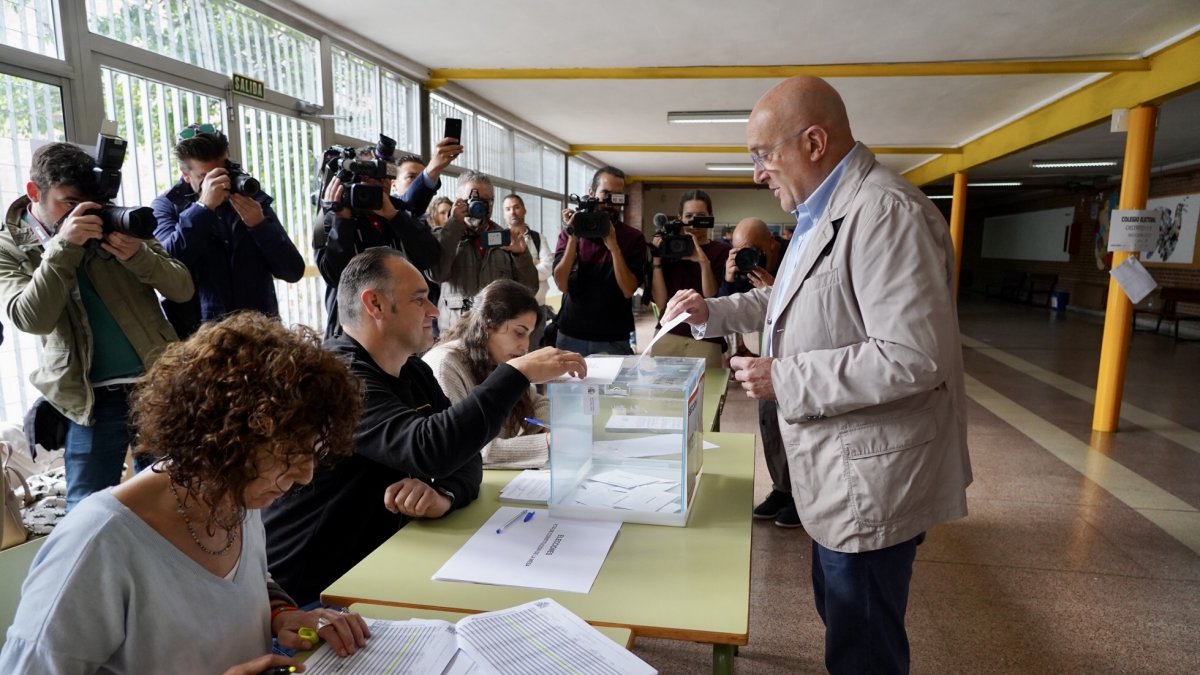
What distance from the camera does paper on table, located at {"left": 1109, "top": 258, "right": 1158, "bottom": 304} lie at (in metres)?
4.30

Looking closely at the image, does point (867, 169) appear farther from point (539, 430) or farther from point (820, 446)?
point (539, 430)

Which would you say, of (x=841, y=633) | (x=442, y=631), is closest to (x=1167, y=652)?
(x=841, y=633)

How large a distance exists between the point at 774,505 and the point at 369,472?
7.39 ft

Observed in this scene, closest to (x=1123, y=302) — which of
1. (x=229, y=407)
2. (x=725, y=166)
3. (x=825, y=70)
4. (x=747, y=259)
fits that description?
(x=825, y=70)

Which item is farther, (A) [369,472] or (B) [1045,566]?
(B) [1045,566]

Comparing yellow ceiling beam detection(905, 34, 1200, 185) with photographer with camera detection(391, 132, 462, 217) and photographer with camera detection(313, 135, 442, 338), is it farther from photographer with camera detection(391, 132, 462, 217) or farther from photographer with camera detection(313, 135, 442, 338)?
photographer with camera detection(313, 135, 442, 338)

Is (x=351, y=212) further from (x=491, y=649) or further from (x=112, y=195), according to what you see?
(x=491, y=649)

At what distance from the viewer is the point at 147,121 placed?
3014 millimetres

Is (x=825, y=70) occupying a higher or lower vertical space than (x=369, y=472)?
higher

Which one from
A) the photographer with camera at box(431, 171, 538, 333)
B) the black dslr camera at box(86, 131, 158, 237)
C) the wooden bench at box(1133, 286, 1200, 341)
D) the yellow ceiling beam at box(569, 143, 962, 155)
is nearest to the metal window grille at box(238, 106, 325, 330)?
the photographer with camera at box(431, 171, 538, 333)

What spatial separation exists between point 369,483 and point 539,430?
31.9 inches

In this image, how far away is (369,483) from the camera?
151 cm

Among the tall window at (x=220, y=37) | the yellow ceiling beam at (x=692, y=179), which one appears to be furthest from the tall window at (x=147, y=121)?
the yellow ceiling beam at (x=692, y=179)

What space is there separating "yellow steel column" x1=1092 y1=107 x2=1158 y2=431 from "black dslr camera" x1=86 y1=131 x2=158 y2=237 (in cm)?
526
